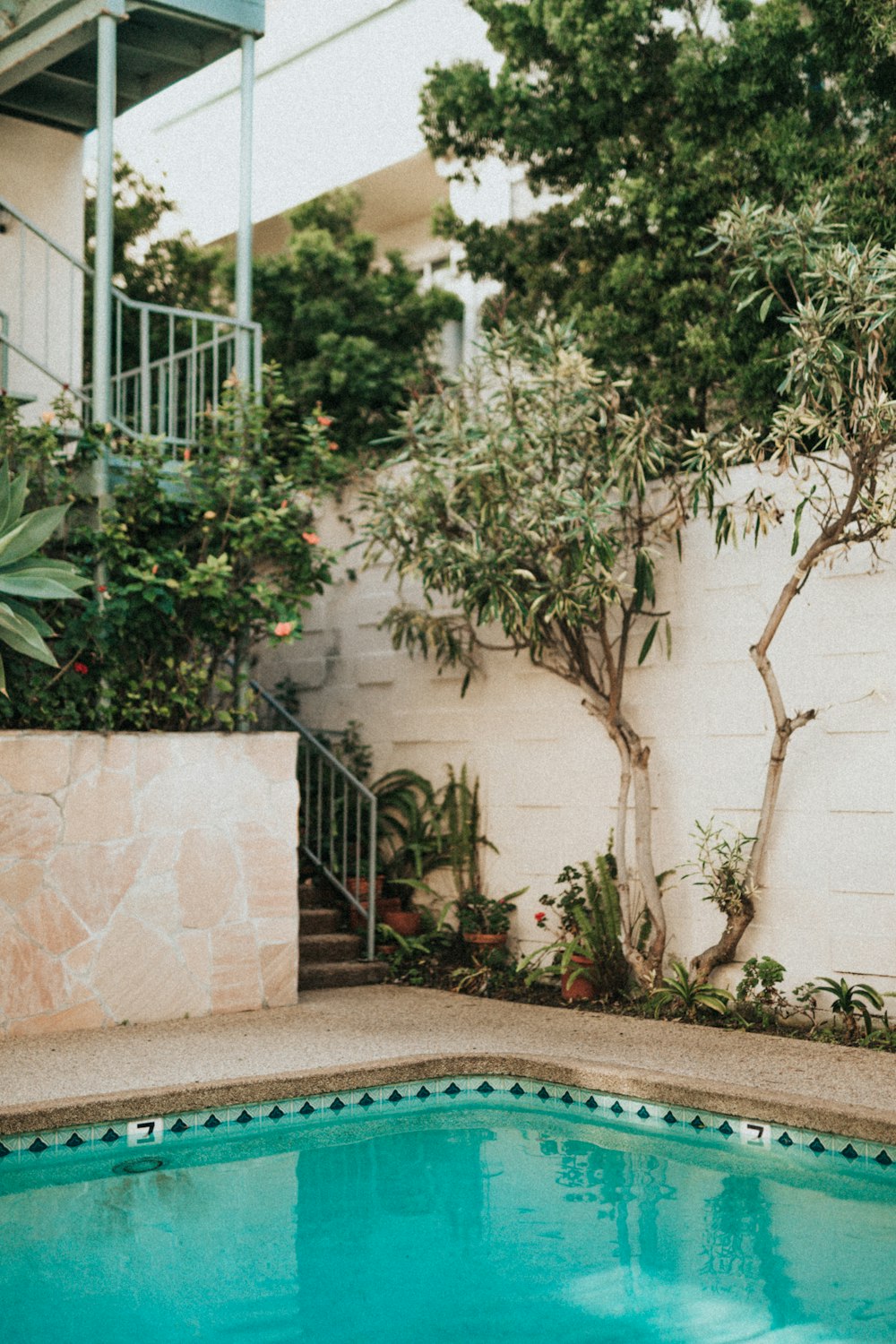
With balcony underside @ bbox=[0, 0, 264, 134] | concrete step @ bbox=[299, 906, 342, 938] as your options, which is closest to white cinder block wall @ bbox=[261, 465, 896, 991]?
concrete step @ bbox=[299, 906, 342, 938]

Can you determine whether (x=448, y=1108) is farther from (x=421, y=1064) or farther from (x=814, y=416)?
(x=814, y=416)

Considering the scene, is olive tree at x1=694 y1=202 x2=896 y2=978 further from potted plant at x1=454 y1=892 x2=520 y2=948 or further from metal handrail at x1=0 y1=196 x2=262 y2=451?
metal handrail at x1=0 y1=196 x2=262 y2=451

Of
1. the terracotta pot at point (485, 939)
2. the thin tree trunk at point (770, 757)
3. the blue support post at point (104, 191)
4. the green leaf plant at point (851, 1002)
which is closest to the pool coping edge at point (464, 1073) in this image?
the green leaf plant at point (851, 1002)

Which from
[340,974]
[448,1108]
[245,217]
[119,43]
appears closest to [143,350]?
[245,217]

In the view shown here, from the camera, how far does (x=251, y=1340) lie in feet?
12.2

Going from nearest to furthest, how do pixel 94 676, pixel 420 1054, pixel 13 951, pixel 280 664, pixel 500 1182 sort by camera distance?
pixel 500 1182, pixel 420 1054, pixel 13 951, pixel 94 676, pixel 280 664

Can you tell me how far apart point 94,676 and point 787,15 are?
5073 millimetres

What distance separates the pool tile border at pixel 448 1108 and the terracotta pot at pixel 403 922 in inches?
105

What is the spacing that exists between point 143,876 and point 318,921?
69.4 inches

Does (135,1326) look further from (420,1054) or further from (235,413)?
(235,413)

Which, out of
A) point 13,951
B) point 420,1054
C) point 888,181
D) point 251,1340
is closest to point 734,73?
point 888,181

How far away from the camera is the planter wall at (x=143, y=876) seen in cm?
652

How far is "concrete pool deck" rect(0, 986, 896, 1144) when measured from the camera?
5.08m

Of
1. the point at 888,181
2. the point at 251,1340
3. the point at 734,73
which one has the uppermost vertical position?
the point at 734,73
